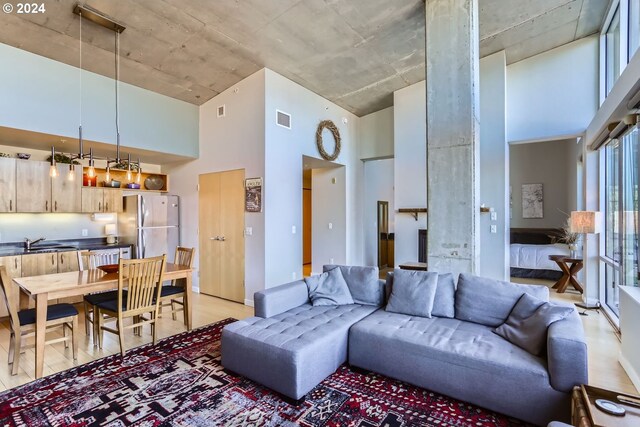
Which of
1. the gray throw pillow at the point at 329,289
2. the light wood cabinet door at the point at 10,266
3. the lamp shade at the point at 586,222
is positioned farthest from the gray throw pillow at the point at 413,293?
the light wood cabinet door at the point at 10,266

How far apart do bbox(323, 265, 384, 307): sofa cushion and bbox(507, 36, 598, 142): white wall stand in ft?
13.5

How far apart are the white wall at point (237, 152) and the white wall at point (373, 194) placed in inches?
109

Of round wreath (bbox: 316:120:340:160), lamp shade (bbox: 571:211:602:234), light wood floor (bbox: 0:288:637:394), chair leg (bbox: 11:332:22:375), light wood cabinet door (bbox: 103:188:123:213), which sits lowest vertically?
light wood floor (bbox: 0:288:637:394)

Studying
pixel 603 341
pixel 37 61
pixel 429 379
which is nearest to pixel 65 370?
pixel 429 379

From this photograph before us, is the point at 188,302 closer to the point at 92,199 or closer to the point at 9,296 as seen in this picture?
the point at 9,296

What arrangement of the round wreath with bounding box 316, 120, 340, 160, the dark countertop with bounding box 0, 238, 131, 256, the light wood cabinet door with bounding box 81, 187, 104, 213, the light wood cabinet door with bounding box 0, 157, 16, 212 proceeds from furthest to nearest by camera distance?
1. the round wreath with bounding box 316, 120, 340, 160
2. the light wood cabinet door with bounding box 81, 187, 104, 213
3. the dark countertop with bounding box 0, 238, 131, 256
4. the light wood cabinet door with bounding box 0, 157, 16, 212

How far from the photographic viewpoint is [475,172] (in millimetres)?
3508

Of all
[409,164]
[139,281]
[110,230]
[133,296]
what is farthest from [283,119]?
[110,230]

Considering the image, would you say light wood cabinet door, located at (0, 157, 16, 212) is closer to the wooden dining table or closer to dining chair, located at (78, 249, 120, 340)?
dining chair, located at (78, 249, 120, 340)

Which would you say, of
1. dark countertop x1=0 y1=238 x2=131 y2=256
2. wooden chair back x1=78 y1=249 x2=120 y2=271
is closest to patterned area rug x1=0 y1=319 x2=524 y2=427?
wooden chair back x1=78 y1=249 x2=120 y2=271

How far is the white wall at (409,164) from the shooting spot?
6.15 m

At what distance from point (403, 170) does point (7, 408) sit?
20.3 ft

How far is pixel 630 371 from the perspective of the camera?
2697 mm

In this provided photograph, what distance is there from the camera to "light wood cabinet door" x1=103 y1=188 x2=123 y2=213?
5461mm
